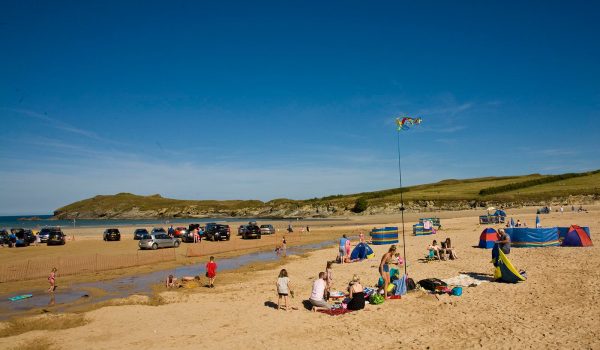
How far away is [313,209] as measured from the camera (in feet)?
426

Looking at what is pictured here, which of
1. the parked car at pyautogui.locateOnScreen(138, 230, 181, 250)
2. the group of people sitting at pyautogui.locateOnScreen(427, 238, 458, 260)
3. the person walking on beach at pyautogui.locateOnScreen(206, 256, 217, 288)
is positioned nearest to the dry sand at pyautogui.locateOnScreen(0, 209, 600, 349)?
the person walking on beach at pyautogui.locateOnScreen(206, 256, 217, 288)

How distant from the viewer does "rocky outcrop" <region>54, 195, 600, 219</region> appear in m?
90.2

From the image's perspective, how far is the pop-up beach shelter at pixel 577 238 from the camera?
22.9 meters

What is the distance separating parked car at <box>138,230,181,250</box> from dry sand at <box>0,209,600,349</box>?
857 inches

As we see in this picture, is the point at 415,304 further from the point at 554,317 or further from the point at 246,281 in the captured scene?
the point at 246,281

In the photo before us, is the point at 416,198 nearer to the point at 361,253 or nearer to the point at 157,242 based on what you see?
the point at 157,242

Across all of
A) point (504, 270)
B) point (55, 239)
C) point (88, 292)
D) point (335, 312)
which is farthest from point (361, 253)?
point (55, 239)

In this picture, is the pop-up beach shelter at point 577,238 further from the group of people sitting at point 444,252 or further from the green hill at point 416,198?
the green hill at point 416,198

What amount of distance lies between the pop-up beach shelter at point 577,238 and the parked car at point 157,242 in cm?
3192

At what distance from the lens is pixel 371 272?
19.8m

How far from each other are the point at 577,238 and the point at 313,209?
108 m

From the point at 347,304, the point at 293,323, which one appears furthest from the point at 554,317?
the point at 293,323

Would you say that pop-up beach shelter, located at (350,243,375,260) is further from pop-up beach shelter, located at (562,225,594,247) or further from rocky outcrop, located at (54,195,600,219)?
rocky outcrop, located at (54,195,600,219)

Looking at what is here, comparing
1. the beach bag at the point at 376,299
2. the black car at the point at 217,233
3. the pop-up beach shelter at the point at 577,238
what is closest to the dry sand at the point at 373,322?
the beach bag at the point at 376,299
